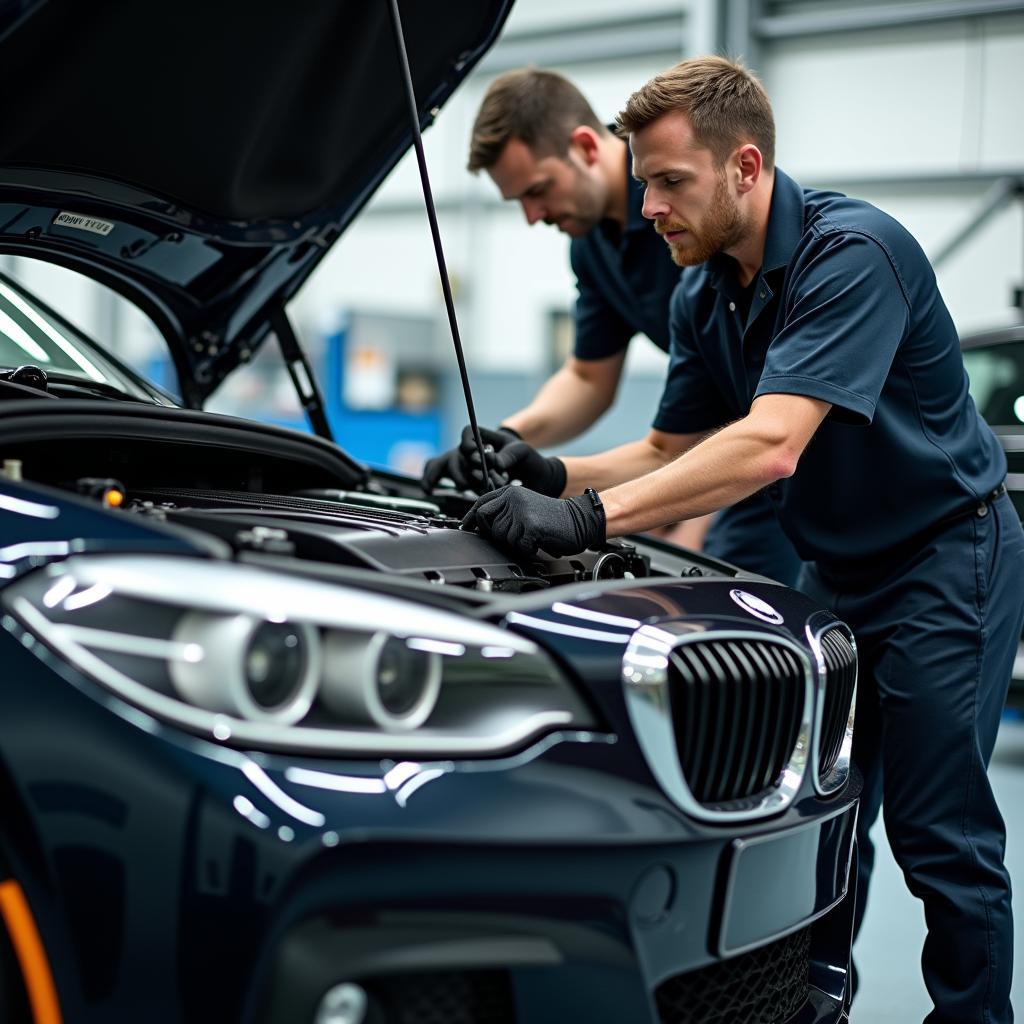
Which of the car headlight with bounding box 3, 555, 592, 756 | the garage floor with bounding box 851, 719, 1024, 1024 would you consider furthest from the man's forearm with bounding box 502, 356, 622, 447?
the car headlight with bounding box 3, 555, 592, 756

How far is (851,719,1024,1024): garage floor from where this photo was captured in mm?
2191

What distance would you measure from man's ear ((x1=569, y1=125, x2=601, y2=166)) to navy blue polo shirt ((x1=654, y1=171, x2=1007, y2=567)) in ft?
2.50

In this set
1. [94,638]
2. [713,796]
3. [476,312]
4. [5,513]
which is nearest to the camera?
[94,638]

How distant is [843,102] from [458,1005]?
846 cm

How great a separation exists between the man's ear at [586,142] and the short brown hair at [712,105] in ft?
2.59

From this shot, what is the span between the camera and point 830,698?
1.51 meters

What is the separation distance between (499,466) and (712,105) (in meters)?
0.70

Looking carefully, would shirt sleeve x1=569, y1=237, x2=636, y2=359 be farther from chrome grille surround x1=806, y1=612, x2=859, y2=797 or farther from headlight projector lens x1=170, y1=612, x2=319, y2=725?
headlight projector lens x1=170, y1=612, x2=319, y2=725

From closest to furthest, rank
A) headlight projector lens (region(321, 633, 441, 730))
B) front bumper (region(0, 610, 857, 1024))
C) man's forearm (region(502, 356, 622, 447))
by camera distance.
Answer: front bumper (region(0, 610, 857, 1024)), headlight projector lens (region(321, 633, 441, 730)), man's forearm (region(502, 356, 622, 447))

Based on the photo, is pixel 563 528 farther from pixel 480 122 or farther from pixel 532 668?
pixel 480 122

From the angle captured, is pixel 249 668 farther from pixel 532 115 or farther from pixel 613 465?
pixel 532 115

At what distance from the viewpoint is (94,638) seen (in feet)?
3.43

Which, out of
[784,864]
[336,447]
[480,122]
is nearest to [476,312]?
[480,122]

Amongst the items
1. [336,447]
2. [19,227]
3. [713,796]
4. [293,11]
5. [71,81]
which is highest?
[293,11]
